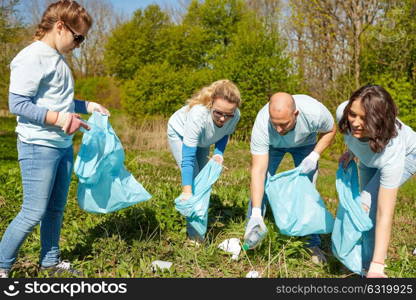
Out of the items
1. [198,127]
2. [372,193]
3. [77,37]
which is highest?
[77,37]

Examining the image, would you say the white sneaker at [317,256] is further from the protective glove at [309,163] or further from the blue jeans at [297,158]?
the protective glove at [309,163]

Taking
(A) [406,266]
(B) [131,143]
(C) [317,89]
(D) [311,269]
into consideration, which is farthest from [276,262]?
(C) [317,89]

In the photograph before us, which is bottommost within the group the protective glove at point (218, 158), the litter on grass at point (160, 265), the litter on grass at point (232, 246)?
the litter on grass at point (160, 265)

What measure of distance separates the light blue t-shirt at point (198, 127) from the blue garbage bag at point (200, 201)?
20cm

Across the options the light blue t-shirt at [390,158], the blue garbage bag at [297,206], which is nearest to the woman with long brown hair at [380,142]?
the light blue t-shirt at [390,158]

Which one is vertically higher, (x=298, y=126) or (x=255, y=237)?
(x=298, y=126)

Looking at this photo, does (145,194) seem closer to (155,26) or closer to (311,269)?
(311,269)

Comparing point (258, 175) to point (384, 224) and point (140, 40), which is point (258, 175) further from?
point (140, 40)

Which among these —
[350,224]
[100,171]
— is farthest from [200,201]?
[350,224]

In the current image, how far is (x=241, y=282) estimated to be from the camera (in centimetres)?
240

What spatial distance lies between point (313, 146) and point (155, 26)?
645 inches

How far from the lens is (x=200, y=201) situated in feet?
9.97

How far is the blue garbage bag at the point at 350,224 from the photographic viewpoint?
2.61 meters

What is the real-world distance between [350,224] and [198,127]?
A: 1207 millimetres
